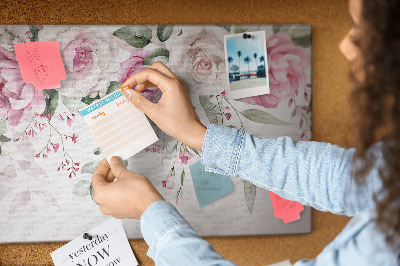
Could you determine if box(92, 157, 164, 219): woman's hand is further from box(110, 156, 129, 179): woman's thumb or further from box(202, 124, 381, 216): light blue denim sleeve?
box(202, 124, 381, 216): light blue denim sleeve

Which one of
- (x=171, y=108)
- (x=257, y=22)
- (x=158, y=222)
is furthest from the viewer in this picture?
(x=257, y=22)

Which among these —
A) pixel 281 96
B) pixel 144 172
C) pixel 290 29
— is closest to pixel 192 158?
pixel 144 172

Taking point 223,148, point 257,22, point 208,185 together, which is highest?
point 257,22

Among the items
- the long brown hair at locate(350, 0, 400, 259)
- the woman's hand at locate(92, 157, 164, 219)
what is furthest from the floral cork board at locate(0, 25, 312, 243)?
the long brown hair at locate(350, 0, 400, 259)

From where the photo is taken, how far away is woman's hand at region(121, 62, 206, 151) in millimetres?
586

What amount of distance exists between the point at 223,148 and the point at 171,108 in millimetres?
124

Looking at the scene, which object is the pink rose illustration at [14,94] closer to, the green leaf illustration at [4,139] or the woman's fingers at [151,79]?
the green leaf illustration at [4,139]

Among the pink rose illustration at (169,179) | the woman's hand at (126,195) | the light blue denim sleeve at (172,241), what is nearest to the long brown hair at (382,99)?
the light blue denim sleeve at (172,241)

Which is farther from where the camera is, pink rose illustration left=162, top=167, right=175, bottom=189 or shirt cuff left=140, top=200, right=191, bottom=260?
pink rose illustration left=162, top=167, right=175, bottom=189

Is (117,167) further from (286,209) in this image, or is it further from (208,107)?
(286,209)

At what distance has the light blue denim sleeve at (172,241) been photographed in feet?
1.35

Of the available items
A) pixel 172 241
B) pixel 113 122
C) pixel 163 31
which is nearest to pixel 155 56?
pixel 163 31

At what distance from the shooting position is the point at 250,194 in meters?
0.72

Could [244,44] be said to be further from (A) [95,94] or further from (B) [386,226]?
(B) [386,226]
